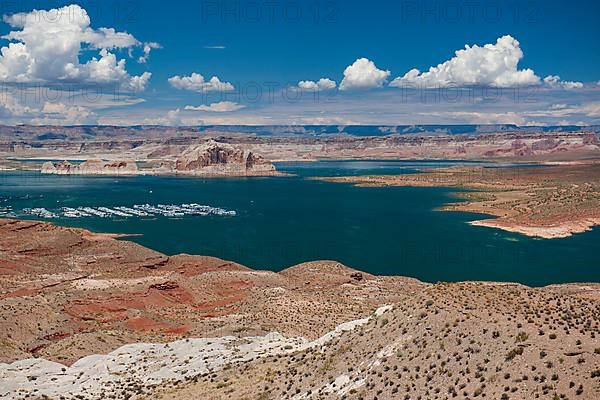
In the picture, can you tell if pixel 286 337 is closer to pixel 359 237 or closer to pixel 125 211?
pixel 359 237

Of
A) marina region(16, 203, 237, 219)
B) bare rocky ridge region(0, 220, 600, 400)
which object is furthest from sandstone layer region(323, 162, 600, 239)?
marina region(16, 203, 237, 219)

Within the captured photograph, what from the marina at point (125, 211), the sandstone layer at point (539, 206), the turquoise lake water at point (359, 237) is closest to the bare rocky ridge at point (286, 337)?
the turquoise lake water at point (359, 237)

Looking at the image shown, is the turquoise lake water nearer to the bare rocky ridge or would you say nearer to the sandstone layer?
the sandstone layer

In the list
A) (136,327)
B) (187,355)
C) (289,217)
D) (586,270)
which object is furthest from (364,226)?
(187,355)

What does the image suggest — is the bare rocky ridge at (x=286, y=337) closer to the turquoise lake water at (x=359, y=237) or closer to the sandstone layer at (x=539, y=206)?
the turquoise lake water at (x=359, y=237)

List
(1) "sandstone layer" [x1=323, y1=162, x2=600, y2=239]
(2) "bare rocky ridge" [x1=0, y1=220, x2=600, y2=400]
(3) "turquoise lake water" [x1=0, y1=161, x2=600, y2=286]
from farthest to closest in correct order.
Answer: (1) "sandstone layer" [x1=323, y1=162, x2=600, y2=239] → (3) "turquoise lake water" [x1=0, y1=161, x2=600, y2=286] → (2) "bare rocky ridge" [x1=0, y1=220, x2=600, y2=400]

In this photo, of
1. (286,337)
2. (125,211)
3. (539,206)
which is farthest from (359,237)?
(286,337)
